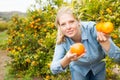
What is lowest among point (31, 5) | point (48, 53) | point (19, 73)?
point (19, 73)

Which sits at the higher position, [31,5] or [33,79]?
[31,5]

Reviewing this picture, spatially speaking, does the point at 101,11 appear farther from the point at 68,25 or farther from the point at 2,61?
the point at 2,61

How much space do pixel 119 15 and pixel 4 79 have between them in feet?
9.80

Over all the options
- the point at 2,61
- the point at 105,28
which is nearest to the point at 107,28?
the point at 105,28

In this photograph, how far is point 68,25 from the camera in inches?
118

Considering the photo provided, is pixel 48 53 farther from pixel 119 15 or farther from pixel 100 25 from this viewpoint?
pixel 100 25

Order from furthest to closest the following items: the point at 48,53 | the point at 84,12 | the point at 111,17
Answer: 1. the point at 48,53
2. the point at 84,12
3. the point at 111,17

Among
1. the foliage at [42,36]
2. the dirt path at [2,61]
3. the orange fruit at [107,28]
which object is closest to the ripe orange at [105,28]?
the orange fruit at [107,28]

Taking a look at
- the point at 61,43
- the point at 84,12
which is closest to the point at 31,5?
the point at 84,12

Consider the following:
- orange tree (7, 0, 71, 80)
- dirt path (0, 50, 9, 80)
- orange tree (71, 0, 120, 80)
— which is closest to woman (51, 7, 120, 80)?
orange tree (71, 0, 120, 80)

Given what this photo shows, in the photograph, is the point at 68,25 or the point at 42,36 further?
the point at 42,36

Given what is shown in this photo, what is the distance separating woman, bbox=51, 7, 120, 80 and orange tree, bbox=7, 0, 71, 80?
1965 mm

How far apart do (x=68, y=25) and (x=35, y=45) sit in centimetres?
408

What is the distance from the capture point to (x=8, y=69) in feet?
23.4
